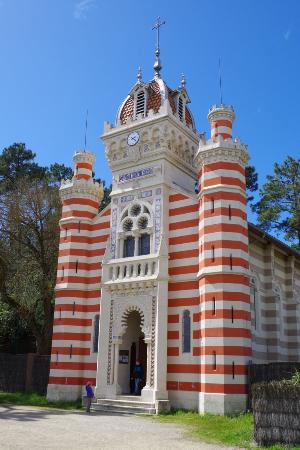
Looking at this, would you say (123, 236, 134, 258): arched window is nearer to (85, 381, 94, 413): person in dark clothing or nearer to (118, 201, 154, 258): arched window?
(118, 201, 154, 258): arched window

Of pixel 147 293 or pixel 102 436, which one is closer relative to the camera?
pixel 102 436

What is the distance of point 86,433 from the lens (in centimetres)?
1387

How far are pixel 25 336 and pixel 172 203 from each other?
64.3 feet

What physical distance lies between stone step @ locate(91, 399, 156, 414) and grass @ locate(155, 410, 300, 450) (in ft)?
2.25

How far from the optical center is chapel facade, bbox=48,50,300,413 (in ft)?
64.9

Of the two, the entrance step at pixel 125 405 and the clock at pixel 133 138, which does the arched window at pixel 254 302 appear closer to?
the entrance step at pixel 125 405

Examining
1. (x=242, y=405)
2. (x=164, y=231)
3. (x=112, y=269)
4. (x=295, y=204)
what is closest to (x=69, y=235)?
(x=112, y=269)

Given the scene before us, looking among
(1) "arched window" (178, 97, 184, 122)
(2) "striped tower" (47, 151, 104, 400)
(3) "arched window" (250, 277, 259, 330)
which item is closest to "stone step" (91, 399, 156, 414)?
(2) "striped tower" (47, 151, 104, 400)

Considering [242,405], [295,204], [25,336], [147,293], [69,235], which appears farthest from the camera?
[25,336]

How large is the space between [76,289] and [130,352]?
4.27 meters

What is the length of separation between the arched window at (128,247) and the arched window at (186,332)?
14.7 feet

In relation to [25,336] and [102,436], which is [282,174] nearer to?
[25,336]

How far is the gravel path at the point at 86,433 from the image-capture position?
39.2 ft

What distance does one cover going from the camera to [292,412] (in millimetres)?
11711
